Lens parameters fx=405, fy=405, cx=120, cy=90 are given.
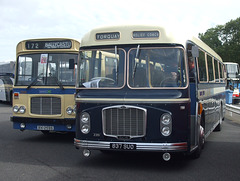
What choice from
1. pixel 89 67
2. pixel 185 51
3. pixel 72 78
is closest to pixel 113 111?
pixel 89 67

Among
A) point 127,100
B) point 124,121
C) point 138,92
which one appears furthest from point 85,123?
point 138,92

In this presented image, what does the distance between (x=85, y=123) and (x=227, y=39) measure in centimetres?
7423

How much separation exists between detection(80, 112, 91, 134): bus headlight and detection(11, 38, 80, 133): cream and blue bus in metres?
3.17

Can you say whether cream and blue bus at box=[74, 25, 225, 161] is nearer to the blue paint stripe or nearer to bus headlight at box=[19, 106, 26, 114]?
the blue paint stripe

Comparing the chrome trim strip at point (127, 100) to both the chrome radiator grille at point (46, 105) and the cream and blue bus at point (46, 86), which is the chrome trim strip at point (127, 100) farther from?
the chrome radiator grille at point (46, 105)

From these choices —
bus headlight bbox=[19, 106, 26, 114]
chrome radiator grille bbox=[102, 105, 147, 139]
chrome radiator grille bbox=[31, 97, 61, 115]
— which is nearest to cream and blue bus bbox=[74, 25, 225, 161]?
chrome radiator grille bbox=[102, 105, 147, 139]

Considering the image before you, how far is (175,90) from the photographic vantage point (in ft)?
25.8

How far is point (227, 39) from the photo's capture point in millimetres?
78500

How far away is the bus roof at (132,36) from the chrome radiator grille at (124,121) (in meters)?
1.39

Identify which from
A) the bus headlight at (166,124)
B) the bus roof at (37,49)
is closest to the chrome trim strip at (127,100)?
the bus headlight at (166,124)

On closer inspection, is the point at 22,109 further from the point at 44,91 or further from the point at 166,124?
the point at 166,124

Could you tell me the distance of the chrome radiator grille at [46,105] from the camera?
11625mm

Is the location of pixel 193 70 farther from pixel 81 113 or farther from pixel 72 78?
pixel 72 78

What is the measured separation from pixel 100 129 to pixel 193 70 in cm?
229
